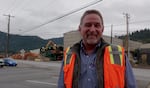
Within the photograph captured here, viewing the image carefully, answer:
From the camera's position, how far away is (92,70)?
3.02 metres

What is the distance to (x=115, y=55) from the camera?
3.00m

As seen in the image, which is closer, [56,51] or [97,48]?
[97,48]

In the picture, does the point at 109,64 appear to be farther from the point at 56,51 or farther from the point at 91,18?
the point at 56,51

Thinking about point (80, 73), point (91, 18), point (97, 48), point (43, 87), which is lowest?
point (43, 87)

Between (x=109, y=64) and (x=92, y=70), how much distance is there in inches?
6.6

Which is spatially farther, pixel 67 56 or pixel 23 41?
pixel 23 41

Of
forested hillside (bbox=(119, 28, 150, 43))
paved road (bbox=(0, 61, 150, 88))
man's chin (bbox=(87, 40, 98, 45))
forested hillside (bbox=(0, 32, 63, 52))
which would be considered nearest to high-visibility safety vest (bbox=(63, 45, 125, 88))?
man's chin (bbox=(87, 40, 98, 45))

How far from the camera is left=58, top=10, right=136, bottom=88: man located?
2.91 meters

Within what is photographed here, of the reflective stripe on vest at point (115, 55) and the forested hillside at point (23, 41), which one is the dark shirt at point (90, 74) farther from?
the forested hillside at point (23, 41)

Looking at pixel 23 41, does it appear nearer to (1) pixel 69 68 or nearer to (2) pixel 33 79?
(2) pixel 33 79

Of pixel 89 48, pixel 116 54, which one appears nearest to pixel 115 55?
pixel 116 54

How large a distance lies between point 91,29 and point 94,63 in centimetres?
30

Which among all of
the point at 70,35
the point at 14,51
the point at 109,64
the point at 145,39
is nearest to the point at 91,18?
the point at 109,64

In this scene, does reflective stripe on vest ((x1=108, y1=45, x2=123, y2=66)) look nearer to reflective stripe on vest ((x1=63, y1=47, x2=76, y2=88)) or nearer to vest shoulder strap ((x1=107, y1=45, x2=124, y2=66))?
vest shoulder strap ((x1=107, y1=45, x2=124, y2=66))
